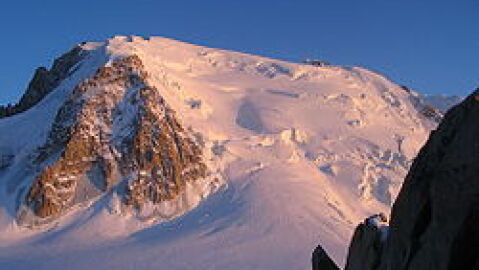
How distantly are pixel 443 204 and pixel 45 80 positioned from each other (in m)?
109

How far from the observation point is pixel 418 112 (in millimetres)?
107938

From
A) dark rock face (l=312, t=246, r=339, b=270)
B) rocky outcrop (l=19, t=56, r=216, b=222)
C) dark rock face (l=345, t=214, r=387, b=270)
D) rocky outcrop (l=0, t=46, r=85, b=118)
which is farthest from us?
rocky outcrop (l=0, t=46, r=85, b=118)

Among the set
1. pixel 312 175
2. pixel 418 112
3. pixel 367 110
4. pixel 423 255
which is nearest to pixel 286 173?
pixel 312 175

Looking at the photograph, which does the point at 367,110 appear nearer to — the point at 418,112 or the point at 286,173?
the point at 418,112

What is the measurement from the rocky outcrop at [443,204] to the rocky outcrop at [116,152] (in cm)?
6916

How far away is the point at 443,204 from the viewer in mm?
8281

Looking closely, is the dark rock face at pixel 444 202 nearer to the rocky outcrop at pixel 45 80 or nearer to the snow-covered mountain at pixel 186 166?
the snow-covered mountain at pixel 186 166

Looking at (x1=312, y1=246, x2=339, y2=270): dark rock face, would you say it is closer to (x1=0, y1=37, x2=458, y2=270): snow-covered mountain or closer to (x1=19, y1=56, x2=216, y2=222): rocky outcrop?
(x1=0, y1=37, x2=458, y2=270): snow-covered mountain

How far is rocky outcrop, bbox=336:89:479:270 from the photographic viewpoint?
788 cm

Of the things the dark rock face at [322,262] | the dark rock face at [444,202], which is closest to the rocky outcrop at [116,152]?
the dark rock face at [322,262]

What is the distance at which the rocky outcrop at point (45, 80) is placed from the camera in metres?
106

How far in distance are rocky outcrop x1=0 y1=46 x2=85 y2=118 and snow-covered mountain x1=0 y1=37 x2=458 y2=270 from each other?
5.51 feet

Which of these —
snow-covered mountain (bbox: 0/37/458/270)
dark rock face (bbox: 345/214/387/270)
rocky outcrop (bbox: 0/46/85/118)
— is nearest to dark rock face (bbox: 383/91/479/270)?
dark rock face (bbox: 345/214/387/270)

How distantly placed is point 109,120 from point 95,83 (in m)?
6.09
